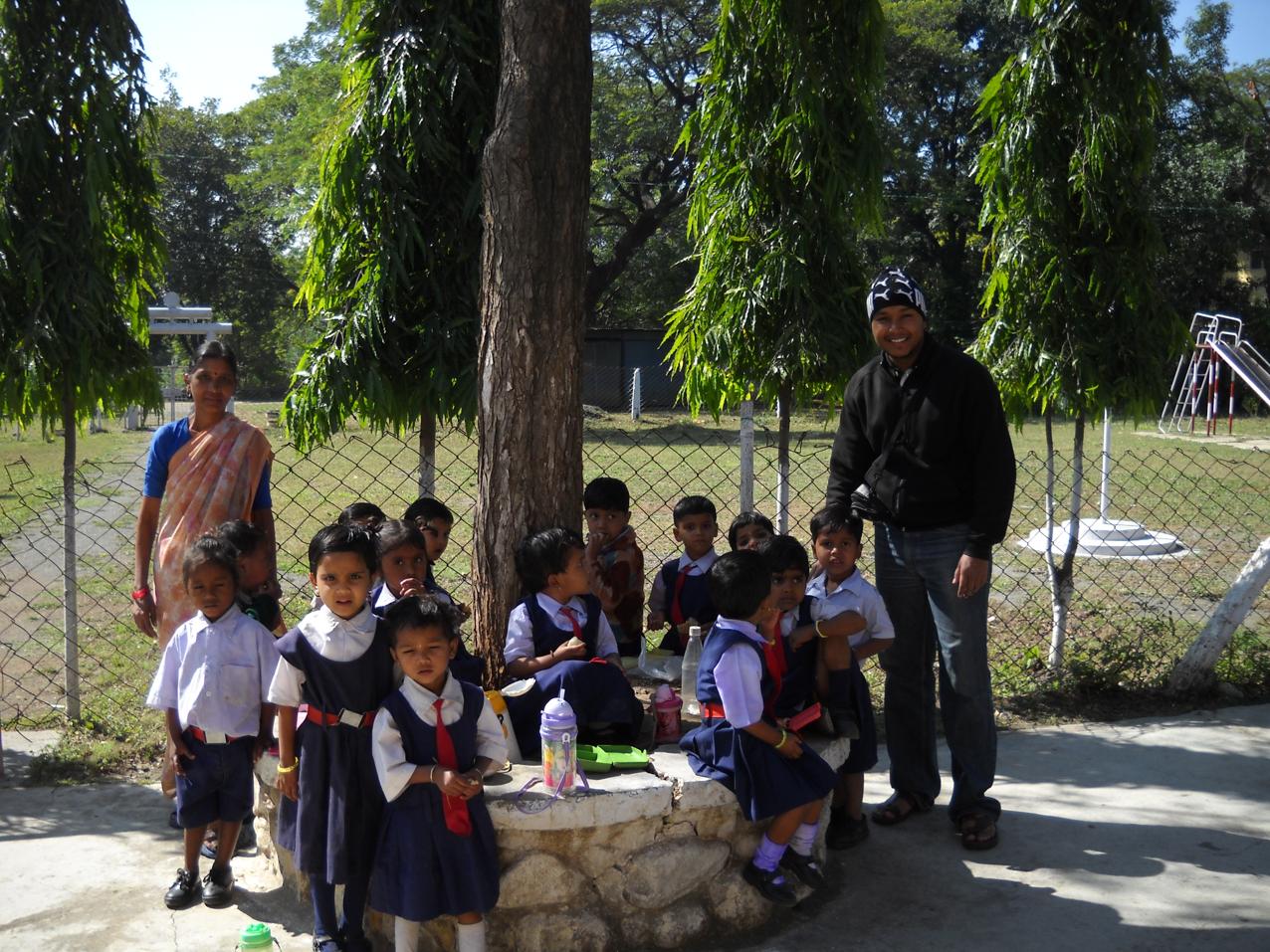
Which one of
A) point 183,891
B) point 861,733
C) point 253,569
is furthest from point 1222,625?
point 183,891

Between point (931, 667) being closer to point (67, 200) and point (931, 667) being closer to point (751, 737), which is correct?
point (751, 737)

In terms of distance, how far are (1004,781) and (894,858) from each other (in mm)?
903

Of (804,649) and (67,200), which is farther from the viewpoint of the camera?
(67,200)

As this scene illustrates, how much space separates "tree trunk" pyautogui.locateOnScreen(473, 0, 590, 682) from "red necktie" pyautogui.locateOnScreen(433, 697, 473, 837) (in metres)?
1.04

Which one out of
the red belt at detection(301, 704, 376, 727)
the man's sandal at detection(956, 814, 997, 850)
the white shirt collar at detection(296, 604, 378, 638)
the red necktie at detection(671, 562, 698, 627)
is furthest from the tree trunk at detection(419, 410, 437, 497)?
the man's sandal at detection(956, 814, 997, 850)

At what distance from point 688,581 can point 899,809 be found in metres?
1.13

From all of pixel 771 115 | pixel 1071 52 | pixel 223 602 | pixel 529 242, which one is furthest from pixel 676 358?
pixel 223 602

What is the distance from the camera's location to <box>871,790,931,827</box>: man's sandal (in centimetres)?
423

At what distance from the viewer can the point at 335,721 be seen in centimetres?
328

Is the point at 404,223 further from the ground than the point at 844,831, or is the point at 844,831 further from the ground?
the point at 404,223

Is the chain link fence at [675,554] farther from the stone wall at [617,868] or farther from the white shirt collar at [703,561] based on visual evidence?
the stone wall at [617,868]

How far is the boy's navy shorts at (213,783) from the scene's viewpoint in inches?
141

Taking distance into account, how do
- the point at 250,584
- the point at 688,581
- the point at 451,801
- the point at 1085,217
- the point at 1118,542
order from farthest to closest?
1. the point at 1118,542
2. the point at 1085,217
3. the point at 688,581
4. the point at 250,584
5. the point at 451,801

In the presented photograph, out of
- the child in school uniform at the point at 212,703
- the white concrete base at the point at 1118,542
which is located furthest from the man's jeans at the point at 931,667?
the white concrete base at the point at 1118,542
